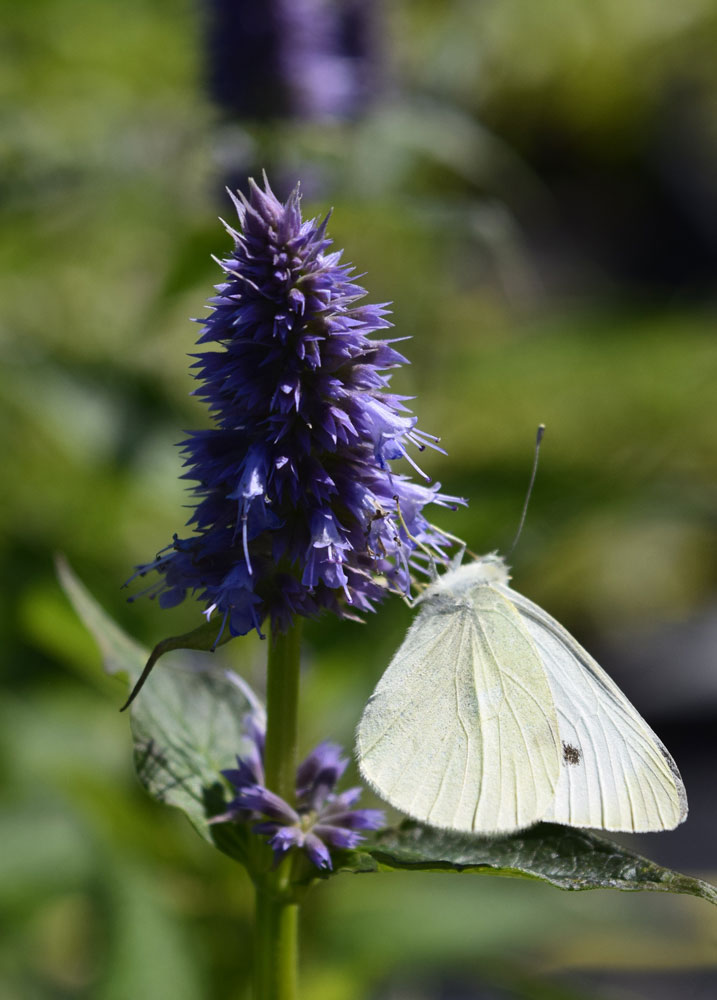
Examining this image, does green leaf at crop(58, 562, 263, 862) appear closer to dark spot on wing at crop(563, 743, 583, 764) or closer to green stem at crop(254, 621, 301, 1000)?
green stem at crop(254, 621, 301, 1000)

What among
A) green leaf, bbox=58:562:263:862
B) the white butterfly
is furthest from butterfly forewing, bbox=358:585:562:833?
green leaf, bbox=58:562:263:862

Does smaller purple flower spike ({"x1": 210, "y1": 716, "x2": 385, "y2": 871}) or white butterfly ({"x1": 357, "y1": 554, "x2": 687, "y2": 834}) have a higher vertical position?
white butterfly ({"x1": 357, "y1": 554, "x2": 687, "y2": 834})

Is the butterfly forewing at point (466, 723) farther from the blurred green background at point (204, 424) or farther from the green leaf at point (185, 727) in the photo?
the blurred green background at point (204, 424)

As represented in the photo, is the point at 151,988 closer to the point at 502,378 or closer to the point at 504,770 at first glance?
the point at 504,770

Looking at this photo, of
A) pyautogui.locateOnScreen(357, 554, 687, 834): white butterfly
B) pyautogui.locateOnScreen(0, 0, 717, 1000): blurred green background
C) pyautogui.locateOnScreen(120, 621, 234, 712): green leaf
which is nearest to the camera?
pyautogui.locateOnScreen(120, 621, 234, 712): green leaf

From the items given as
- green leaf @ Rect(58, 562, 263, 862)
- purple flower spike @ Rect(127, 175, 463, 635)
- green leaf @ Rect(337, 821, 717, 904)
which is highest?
purple flower spike @ Rect(127, 175, 463, 635)

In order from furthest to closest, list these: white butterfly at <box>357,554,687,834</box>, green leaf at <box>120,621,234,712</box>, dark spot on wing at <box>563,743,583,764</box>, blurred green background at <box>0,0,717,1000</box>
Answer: blurred green background at <box>0,0,717,1000</box> < dark spot on wing at <box>563,743,583,764</box> < white butterfly at <box>357,554,687,834</box> < green leaf at <box>120,621,234,712</box>

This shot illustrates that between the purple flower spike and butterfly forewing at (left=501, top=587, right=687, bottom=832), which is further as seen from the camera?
butterfly forewing at (left=501, top=587, right=687, bottom=832)

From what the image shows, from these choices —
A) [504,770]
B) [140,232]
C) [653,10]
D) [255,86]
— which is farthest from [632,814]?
[653,10]

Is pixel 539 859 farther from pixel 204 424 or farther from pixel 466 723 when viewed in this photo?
pixel 204 424
